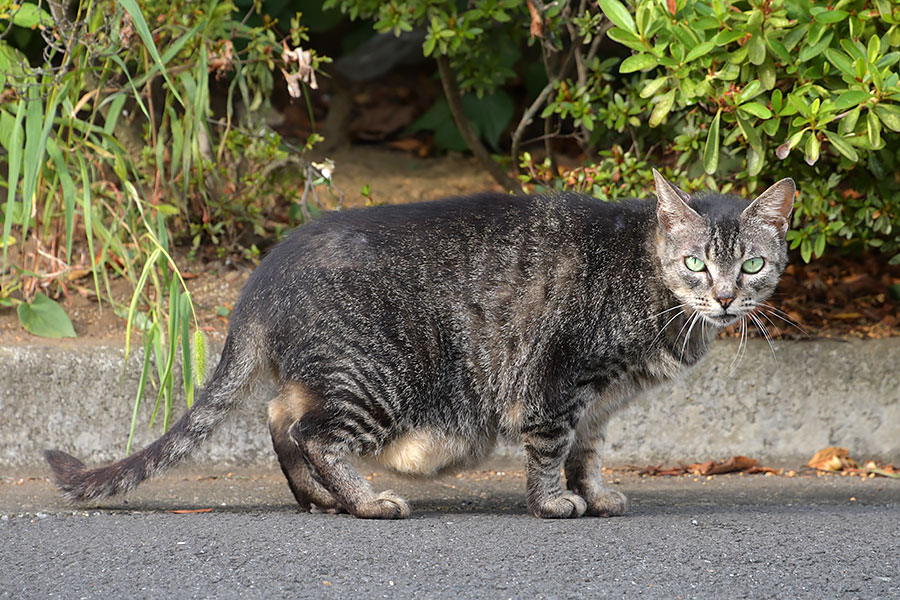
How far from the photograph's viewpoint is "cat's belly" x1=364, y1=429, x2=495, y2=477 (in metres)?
3.73

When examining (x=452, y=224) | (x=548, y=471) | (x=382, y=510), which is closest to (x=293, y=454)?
(x=382, y=510)

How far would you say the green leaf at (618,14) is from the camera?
389 cm

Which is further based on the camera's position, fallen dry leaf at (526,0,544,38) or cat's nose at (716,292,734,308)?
fallen dry leaf at (526,0,544,38)

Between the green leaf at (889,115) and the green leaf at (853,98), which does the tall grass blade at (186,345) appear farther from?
the green leaf at (889,115)

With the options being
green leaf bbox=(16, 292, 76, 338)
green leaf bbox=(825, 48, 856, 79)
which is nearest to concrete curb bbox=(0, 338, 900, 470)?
Result: green leaf bbox=(825, 48, 856, 79)

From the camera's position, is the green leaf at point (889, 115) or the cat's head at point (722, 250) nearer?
the cat's head at point (722, 250)

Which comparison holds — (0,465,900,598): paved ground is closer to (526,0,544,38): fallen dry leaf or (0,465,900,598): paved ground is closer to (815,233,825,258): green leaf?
(815,233,825,258): green leaf

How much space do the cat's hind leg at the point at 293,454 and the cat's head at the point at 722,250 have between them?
1.41 metres

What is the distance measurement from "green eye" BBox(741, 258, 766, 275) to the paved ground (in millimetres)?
875

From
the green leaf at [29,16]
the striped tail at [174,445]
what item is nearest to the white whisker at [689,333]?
the striped tail at [174,445]

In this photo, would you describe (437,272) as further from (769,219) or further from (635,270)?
(769,219)

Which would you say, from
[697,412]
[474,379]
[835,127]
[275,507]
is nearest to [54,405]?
[275,507]

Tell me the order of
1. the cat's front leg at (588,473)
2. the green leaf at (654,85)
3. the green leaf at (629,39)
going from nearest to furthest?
1. the cat's front leg at (588,473)
2. the green leaf at (629,39)
3. the green leaf at (654,85)

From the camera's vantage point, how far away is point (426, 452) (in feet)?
12.3
